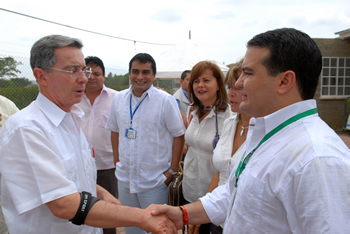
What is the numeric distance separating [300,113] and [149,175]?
2.08 meters

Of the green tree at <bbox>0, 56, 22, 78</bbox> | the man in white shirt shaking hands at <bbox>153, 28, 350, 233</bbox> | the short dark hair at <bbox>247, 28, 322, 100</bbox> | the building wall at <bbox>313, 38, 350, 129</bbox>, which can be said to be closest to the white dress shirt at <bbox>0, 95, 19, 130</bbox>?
the man in white shirt shaking hands at <bbox>153, 28, 350, 233</bbox>

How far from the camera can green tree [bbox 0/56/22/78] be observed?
16.8 feet

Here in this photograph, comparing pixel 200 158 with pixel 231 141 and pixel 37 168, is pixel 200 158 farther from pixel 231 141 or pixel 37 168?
pixel 37 168

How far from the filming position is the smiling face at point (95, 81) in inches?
138

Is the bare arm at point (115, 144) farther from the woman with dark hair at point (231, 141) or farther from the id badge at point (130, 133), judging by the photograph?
the woman with dark hair at point (231, 141)

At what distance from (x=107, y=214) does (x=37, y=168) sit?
0.53 m

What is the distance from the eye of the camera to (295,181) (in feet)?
3.05

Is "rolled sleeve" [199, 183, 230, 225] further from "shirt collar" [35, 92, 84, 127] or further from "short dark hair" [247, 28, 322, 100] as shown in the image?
"shirt collar" [35, 92, 84, 127]

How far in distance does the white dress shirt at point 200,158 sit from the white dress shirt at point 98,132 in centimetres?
137

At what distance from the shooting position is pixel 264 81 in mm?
1147

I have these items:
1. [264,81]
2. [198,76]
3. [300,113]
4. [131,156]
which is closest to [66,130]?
[131,156]

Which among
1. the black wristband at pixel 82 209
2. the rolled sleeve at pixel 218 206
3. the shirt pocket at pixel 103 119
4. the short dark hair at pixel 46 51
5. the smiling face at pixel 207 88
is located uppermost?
the short dark hair at pixel 46 51

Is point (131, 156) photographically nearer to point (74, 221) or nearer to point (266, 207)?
point (74, 221)

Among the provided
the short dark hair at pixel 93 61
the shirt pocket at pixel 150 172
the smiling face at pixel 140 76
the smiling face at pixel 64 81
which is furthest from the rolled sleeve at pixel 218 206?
the short dark hair at pixel 93 61
